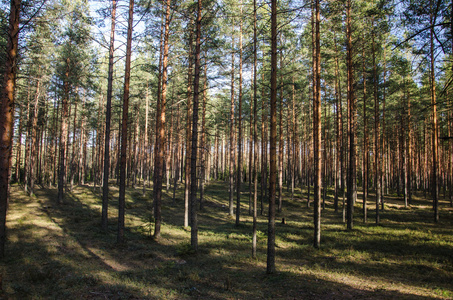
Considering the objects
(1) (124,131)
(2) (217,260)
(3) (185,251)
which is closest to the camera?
(2) (217,260)

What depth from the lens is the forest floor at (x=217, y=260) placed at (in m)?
7.55

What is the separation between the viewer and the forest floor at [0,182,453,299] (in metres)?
7.55

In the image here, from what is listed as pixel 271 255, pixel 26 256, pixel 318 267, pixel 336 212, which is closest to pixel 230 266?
pixel 271 255

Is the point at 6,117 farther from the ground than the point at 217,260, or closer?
farther from the ground

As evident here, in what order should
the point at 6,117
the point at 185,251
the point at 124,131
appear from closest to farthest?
1. the point at 6,117
2. the point at 185,251
3. the point at 124,131

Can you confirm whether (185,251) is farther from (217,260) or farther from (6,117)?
(6,117)

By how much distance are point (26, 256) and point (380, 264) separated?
49.6ft

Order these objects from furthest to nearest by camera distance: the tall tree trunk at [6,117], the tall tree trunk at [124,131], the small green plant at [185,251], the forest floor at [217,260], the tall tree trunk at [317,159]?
the tall tree trunk at [317,159] → the tall tree trunk at [124,131] → the small green plant at [185,251] → the tall tree trunk at [6,117] → the forest floor at [217,260]

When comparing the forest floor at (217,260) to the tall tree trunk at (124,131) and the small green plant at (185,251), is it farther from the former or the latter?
the tall tree trunk at (124,131)

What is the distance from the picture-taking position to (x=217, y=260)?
442 inches

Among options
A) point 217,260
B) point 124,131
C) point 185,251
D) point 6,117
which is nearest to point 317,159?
point 217,260

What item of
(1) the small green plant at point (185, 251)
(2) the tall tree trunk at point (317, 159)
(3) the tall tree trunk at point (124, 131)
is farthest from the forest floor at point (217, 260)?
(3) the tall tree trunk at point (124, 131)

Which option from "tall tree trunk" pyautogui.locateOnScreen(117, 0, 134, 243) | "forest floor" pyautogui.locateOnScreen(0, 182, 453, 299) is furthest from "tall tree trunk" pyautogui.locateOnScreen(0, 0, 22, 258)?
"tall tree trunk" pyautogui.locateOnScreen(117, 0, 134, 243)

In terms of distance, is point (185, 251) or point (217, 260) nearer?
point (217, 260)
